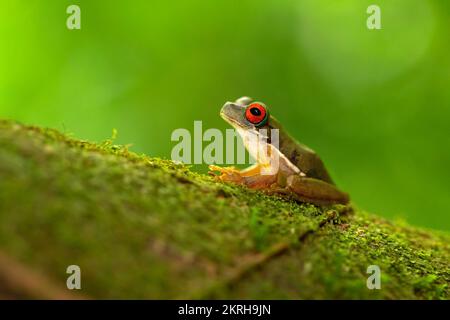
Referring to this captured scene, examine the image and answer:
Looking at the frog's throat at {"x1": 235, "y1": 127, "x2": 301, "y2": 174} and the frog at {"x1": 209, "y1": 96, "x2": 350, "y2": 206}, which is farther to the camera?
the frog's throat at {"x1": 235, "y1": 127, "x2": 301, "y2": 174}

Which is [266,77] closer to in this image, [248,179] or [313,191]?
[313,191]

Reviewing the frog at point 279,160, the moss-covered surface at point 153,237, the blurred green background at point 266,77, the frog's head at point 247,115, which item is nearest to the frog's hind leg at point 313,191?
the frog at point 279,160

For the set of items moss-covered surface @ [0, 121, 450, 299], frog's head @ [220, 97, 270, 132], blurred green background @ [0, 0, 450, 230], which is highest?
blurred green background @ [0, 0, 450, 230]

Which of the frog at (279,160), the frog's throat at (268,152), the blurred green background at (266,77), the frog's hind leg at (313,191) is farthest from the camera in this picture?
the blurred green background at (266,77)

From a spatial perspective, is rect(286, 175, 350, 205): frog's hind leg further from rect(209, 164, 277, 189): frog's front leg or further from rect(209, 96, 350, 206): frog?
rect(209, 164, 277, 189): frog's front leg

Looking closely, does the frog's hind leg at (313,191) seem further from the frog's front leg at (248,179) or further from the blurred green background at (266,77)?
the blurred green background at (266,77)

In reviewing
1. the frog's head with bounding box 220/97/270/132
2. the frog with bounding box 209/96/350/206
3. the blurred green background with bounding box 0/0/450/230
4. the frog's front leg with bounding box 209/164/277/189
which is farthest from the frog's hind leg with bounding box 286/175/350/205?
the blurred green background with bounding box 0/0/450/230

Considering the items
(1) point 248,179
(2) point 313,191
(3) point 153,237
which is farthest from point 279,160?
(3) point 153,237
